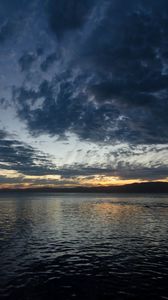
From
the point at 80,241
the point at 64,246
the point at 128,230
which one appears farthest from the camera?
the point at 128,230

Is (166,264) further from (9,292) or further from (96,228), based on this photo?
(96,228)

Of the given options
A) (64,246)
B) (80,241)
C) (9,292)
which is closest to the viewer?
(9,292)

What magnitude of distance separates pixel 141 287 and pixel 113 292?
3.02m

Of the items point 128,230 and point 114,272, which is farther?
point 128,230

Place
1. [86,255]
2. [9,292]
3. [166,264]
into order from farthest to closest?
[86,255]
[166,264]
[9,292]

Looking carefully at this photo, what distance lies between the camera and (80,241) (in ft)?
166

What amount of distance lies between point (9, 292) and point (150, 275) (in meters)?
14.5

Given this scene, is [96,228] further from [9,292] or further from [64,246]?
[9,292]

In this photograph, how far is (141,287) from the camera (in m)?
27.9

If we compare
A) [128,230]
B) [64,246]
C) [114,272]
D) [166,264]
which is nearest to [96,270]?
[114,272]

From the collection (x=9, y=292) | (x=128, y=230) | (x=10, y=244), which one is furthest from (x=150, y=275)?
(x=128, y=230)

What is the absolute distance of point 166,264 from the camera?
117 ft

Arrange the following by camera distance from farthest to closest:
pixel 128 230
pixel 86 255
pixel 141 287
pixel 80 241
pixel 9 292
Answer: pixel 128 230 < pixel 80 241 < pixel 86 255 < pixel 141 287 < pixel 9 292

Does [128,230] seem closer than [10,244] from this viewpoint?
No
